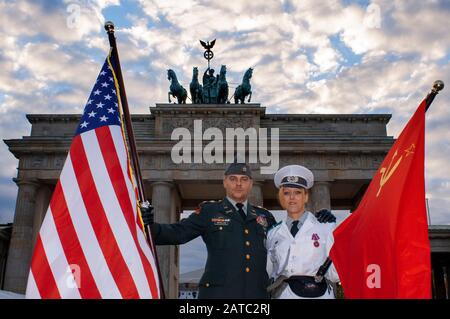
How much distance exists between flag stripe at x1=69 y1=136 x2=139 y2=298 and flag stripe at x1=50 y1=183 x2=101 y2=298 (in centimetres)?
19

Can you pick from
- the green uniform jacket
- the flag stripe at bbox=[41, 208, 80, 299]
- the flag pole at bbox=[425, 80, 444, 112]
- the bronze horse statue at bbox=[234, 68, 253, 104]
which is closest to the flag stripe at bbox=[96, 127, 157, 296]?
the green uniform jacket

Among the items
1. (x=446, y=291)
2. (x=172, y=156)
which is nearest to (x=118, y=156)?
(x=172, y=156)

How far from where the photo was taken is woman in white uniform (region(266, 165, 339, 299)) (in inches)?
184

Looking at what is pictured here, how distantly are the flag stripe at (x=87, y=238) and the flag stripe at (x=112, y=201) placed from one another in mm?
189

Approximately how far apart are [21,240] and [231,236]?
2763 centimetres

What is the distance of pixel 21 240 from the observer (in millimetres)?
29672

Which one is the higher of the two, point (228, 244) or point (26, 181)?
point (26, 181)

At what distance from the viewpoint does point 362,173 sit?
3103cm

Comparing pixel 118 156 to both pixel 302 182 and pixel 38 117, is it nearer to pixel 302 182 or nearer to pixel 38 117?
pixel 302 182

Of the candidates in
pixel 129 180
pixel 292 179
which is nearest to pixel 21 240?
pixel 129 180

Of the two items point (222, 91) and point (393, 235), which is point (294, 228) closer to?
point (393, 235)

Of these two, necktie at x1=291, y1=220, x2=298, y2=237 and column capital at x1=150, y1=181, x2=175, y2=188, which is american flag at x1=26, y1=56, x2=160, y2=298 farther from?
column capital at x1=150, y1=181, x2=175, y2=188

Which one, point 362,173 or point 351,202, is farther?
point 351,202
